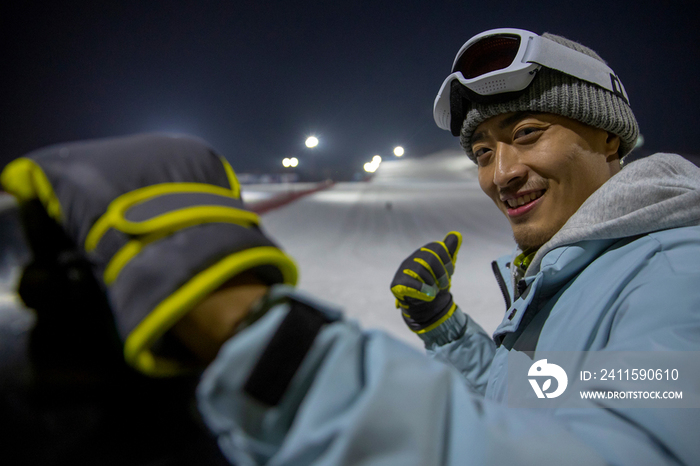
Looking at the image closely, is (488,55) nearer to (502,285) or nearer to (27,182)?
(502,285)

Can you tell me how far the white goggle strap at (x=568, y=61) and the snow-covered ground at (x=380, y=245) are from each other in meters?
1.60

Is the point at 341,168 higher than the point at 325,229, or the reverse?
the point at 325,229

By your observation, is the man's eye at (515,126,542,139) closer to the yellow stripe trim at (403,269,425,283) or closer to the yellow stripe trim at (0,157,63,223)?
the yellow stripe trim at (403,269,425,283)

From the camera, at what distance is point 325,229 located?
16.4 ft

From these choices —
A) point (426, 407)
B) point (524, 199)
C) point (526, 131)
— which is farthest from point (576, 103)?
point (426, 407)

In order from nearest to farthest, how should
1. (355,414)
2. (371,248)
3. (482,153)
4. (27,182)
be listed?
(355,414)
(27,182)
(482,153)
(371,248)

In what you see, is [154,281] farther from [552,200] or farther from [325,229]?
[325,229]

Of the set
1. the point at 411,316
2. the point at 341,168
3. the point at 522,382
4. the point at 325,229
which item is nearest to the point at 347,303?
the point at 411,316

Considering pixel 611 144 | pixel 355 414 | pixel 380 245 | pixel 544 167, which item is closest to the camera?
pixel 355 414

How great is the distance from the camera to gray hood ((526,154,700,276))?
0.75 metres

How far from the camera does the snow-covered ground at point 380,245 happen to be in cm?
248

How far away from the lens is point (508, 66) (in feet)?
4.00

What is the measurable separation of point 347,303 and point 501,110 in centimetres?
183

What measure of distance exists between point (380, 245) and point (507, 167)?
3.02m
